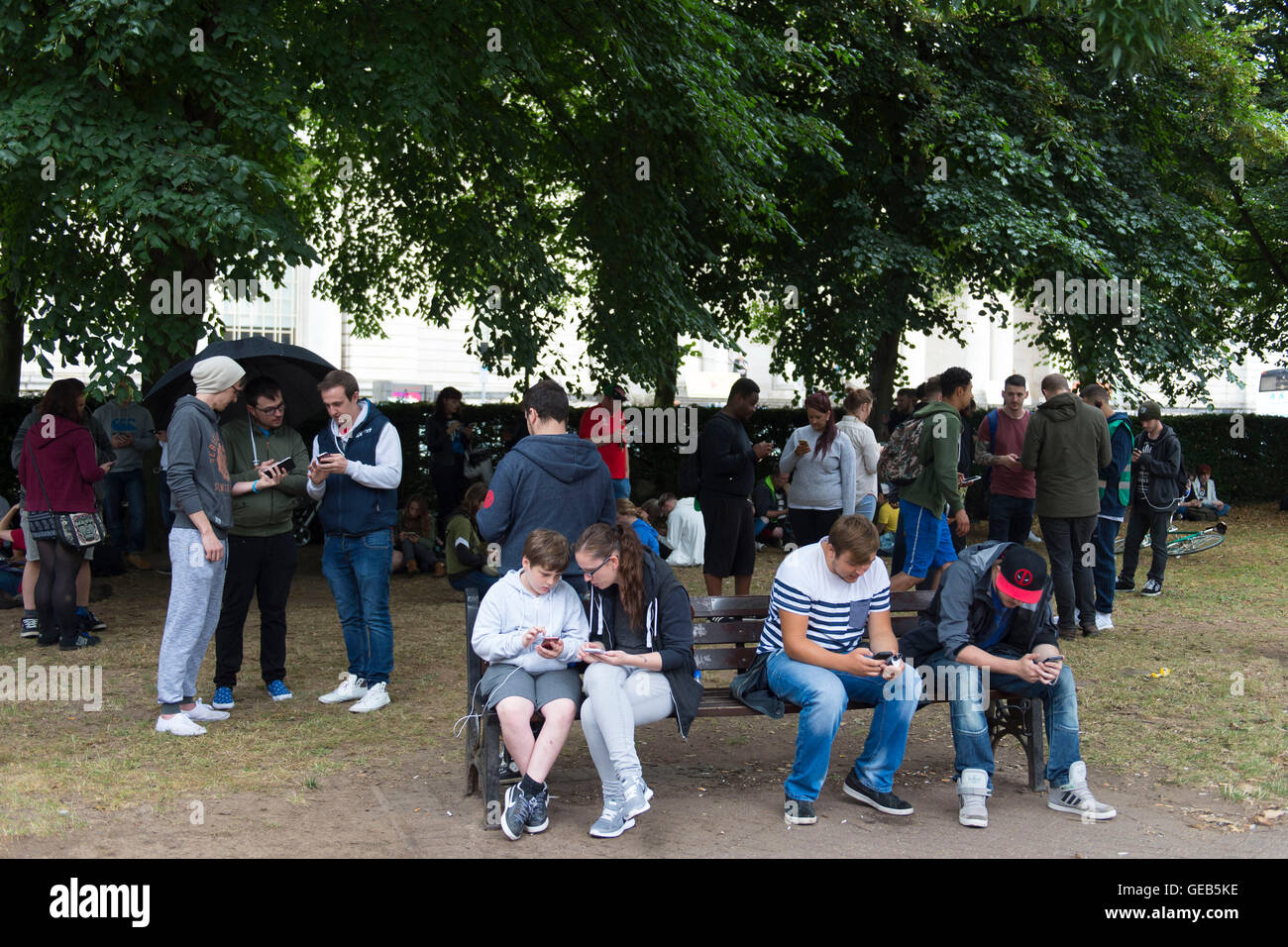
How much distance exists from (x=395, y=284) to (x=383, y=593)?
31.5 feet

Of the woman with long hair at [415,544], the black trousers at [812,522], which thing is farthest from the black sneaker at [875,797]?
the woman with long hair at [415,544]

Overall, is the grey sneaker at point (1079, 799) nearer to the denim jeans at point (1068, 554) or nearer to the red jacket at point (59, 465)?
the denim jeans at point (1068, 554)

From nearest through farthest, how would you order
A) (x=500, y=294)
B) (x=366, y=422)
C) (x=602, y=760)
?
(x=602, y=760) → (x=366, y=422) → (x=500, y=294)

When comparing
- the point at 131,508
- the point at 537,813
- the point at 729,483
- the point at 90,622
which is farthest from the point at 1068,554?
the point at 131,508

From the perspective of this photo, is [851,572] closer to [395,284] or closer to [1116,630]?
[1116,630]

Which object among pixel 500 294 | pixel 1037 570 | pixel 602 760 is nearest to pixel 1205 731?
pixel 1037 570

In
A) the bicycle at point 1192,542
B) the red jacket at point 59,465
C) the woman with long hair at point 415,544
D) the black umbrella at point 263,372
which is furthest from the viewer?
the bicycle at point 1192,542

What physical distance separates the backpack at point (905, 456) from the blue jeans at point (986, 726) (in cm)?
310

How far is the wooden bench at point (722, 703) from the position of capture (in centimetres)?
489

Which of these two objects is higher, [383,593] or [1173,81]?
[1173,81]

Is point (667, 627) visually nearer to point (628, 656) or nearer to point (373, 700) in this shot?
point (628, 656)

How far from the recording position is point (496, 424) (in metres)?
16.2

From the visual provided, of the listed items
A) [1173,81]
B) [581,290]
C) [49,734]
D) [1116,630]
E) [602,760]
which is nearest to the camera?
[602,760]

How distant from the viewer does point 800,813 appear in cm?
487
